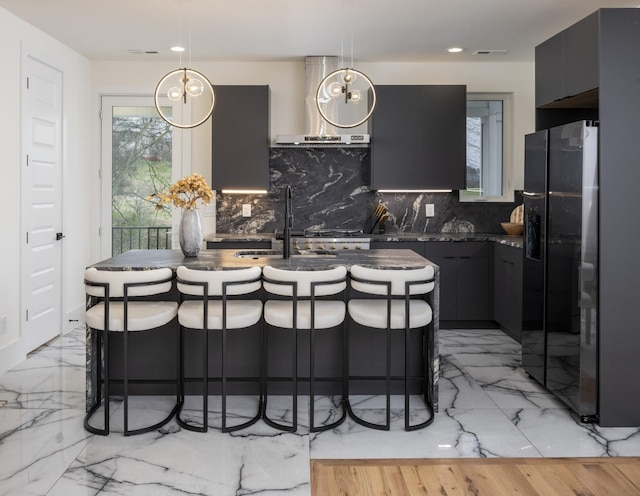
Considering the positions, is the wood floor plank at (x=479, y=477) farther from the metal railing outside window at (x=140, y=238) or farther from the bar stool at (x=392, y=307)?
the metal railing outside window at (x=140, y=238)

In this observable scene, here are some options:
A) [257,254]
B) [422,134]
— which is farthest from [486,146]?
[257,254]

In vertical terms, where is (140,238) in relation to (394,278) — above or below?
above

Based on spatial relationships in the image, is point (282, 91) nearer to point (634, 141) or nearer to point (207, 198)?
point (207, 198)

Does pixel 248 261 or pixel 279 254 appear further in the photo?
pixel 279 254

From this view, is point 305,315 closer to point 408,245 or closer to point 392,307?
point 392,307

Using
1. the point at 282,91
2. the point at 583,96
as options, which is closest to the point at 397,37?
the point at 282,91

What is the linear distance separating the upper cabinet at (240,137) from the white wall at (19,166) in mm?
1312

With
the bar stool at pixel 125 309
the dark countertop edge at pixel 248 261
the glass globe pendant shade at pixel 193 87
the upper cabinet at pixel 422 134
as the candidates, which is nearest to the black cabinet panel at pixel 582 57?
the dark countertop edge at pixel 248 261

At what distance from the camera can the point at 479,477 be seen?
281 cm

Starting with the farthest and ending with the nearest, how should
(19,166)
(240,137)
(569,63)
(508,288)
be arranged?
(240,137)
(508,288)
(19,166)
(569,63)

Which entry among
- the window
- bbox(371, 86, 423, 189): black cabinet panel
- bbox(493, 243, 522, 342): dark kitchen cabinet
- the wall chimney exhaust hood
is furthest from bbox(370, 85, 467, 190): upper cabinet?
bbox(493, 243, 522, 342): dark kitchen cabinet

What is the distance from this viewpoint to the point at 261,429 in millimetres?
3375

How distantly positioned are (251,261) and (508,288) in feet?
8.88

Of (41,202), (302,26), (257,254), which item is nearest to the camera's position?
(257,254)
